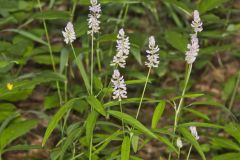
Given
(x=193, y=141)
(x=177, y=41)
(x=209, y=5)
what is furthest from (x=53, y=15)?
(x=193, y=141)

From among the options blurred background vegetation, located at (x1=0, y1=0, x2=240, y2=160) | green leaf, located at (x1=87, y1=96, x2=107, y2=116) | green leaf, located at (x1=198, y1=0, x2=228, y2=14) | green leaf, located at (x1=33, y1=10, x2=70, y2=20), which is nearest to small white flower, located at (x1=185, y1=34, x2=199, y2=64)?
blurred background vegetation, located at (x1=0, y1=0, x2=240, y2=160)

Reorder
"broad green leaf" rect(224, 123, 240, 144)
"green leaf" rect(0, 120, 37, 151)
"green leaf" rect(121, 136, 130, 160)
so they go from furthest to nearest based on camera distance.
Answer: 1. "green leaf" rect(0, 120, 37, 151)
2. "broad green leaf" rect(224, 123, 240, 144)
3. "green leaf" rect(121, 136, 130, 160)

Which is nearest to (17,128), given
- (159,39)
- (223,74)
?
(159,39)

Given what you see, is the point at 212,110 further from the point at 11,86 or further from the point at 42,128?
the point at 11,86

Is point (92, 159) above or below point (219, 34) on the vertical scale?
below

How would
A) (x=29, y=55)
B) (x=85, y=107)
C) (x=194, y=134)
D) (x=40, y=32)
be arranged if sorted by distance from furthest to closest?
(x=40, y=32), (x=29, y=55), (x=85, y=107), (x=194, y=134)

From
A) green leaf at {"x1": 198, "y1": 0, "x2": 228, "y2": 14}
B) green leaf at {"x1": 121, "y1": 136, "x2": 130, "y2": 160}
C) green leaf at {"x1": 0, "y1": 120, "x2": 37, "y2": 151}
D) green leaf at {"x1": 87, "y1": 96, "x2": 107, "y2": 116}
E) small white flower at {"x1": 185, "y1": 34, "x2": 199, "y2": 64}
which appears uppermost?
green leaf at {"x1": 198, "y1": 0, "x2": 228, "y2": 14}

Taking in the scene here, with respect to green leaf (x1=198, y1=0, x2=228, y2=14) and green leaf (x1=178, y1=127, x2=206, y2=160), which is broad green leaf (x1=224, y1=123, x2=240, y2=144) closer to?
green leaf (x1=178, y1=127, x2=206, y2=160)
